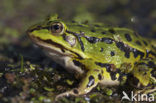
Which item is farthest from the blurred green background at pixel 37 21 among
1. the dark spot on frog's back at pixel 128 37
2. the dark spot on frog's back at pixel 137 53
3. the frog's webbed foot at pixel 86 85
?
the dark spot on frog's back at pixel 137 53

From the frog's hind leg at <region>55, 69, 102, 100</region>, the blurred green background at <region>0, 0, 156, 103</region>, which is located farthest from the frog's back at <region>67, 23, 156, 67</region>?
the blurred green background at <region>0, 0, 156, 103</region>

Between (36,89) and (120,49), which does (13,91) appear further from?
(120,49)

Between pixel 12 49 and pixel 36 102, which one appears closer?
pixel 36 102

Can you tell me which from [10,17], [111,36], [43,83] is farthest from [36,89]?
[10,17]

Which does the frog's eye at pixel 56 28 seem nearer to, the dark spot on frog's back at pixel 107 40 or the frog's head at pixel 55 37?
the frog's head at pixel 55 37

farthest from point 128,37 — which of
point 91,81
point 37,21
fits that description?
point 37,21

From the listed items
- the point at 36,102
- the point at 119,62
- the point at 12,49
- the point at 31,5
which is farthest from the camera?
the point at 31,5

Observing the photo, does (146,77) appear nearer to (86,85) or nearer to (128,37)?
(128,37)
